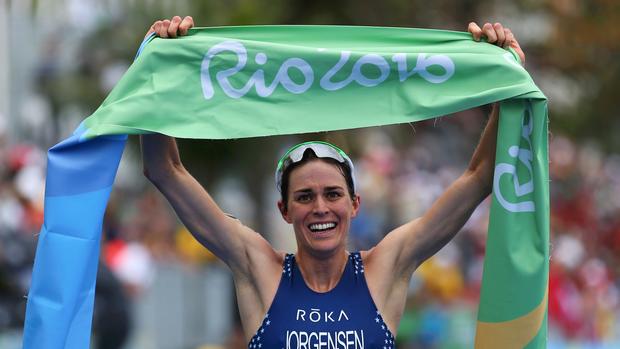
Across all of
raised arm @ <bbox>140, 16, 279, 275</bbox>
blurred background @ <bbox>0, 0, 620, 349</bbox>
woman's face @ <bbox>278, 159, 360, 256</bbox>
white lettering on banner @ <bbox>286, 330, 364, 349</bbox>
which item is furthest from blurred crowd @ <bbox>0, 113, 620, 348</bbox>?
white lettering on banner @ <bbox>286, 330, 364, 349</bbox>

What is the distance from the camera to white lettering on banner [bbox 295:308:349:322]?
5.45 meters

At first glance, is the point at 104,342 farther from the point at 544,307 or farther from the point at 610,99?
the point at 610,99

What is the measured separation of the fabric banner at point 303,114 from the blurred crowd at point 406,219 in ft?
3.59

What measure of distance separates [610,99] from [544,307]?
20.2 meters

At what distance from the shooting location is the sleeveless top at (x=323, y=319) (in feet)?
17.7

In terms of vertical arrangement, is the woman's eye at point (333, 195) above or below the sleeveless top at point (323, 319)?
above

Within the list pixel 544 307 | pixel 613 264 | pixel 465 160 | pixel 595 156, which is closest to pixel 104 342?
pixel 544 307

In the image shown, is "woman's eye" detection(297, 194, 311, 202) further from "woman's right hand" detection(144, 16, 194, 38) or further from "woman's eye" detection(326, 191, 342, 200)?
"woman's right hand" detection(144, 16, 194, 38)

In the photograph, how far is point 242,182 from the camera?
18.8 metres

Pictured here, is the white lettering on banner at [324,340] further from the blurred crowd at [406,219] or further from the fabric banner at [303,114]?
the blurred crowd at [406,219]

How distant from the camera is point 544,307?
212 inches

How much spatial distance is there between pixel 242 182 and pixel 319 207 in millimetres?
13285

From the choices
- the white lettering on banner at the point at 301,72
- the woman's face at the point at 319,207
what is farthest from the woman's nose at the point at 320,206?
the white lettering on banner at the point at 301,72

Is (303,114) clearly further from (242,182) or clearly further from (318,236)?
(242,182)
